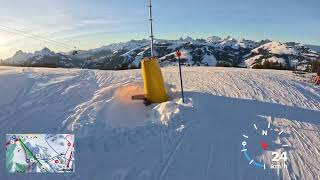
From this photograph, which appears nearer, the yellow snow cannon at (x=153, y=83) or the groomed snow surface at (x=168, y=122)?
the groomed snow surface at (x=168, y=122)

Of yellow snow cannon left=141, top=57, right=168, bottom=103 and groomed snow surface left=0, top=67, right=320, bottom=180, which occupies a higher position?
yellow snow cannon left=141, top=57, right=168, bottom=103

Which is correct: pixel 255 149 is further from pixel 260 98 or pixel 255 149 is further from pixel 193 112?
pixel 260 98

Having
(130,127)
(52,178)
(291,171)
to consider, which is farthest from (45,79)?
(291,171)

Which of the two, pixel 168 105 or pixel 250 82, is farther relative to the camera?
pixel 250 82

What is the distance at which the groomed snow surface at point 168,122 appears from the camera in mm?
11117

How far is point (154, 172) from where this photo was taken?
10.9m

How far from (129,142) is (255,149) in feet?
12.4
